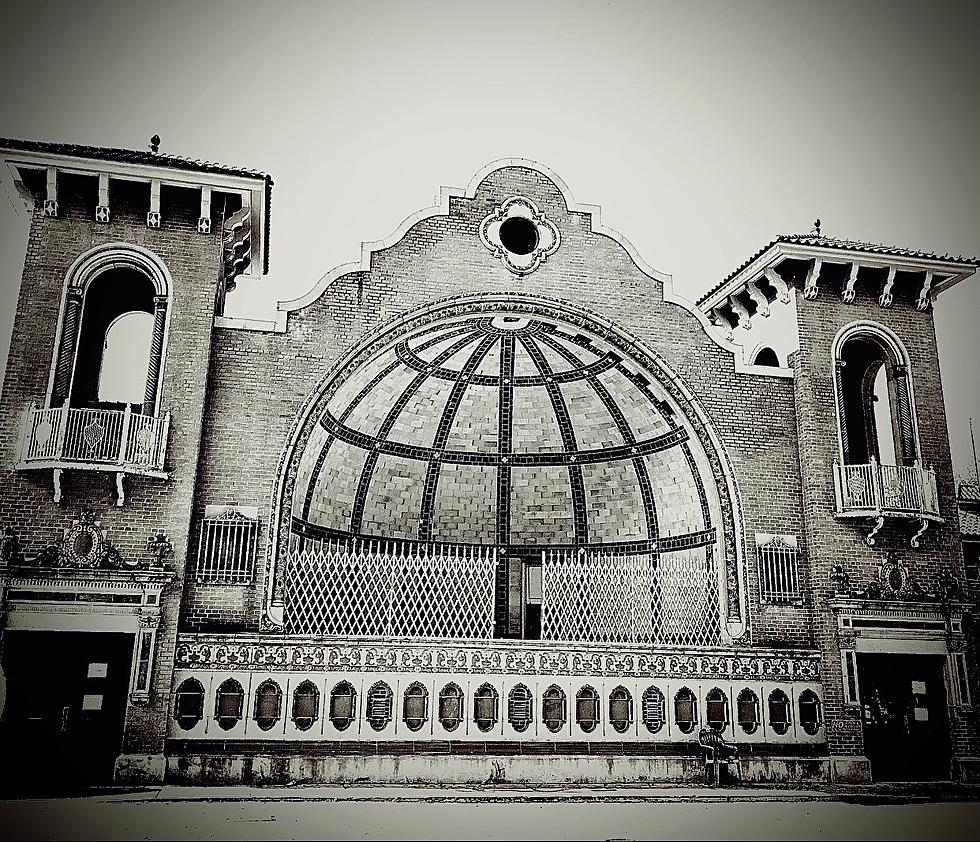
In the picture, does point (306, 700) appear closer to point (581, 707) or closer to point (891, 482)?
point (581, 707)

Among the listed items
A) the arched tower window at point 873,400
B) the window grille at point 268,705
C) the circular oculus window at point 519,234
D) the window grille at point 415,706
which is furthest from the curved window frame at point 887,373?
the window grille at point 268,705

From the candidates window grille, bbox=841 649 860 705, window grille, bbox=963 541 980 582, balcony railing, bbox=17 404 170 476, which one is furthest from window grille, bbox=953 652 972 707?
balcony railing, bbox=17 404 170 476

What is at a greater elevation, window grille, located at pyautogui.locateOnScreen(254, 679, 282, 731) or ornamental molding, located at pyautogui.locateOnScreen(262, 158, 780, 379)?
ornamental molding, located at pyautogui.locateOnScreen(262, 158, 780, 379)

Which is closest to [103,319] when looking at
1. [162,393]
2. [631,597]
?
[162,393]

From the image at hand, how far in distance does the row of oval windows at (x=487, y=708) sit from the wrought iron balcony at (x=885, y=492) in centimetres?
367

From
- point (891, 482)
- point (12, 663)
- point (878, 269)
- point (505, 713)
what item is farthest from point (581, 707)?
point (878, 269)

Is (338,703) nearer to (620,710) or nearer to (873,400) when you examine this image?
(620,710)

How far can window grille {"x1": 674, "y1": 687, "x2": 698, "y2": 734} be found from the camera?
673 inches

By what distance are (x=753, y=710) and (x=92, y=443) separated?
1262cm

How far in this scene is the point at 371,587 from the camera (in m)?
20.8

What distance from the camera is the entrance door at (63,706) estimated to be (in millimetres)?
14641

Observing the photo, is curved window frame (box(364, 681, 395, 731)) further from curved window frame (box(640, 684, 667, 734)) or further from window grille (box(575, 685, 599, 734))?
curved window frame (box(640, 684, 667, 734))

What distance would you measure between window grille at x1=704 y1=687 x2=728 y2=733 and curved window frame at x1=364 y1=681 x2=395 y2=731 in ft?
19.0

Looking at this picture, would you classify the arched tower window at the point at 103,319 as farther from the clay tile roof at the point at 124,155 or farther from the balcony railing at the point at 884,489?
the balcony railing at the point at 884,489
